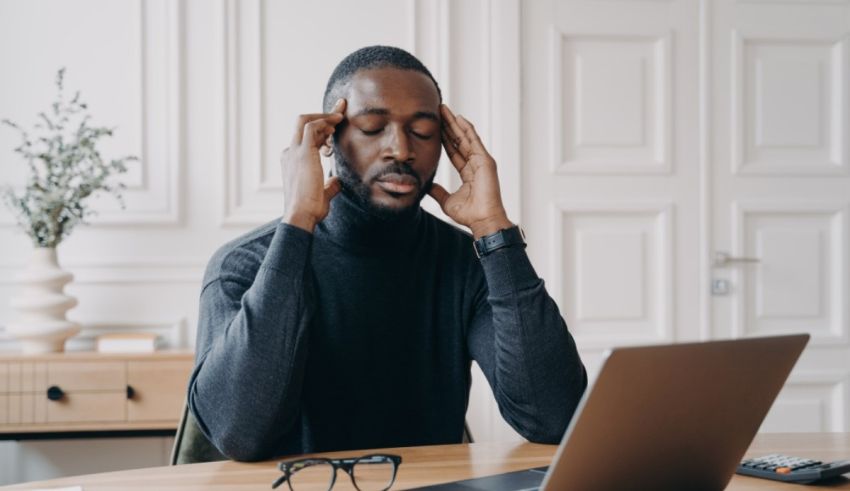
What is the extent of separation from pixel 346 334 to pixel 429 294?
6.6 inches

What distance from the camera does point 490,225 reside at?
4.89 feet

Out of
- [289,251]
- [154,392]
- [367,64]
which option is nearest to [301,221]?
[289,251]

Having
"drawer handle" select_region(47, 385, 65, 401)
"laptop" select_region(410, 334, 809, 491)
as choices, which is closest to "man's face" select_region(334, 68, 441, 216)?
"laptop" select_region(410, 334, 809, 491)

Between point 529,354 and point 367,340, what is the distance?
28 cm

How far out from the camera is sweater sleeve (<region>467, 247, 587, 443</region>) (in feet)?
4.51

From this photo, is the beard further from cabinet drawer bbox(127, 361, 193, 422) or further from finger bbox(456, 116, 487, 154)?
cabinet drawer bbox(127, 361, 193, 422)

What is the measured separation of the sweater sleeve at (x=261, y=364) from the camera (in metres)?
1.21

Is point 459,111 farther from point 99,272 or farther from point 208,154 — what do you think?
point 99,272

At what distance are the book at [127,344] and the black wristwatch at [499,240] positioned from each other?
144cm

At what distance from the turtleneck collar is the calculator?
2.14 feet

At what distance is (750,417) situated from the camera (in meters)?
0.94

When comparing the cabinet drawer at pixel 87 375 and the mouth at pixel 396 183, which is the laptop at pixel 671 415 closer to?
the mouth at pixel 396 183

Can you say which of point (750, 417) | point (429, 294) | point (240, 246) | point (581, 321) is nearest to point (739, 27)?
point (581, 321)

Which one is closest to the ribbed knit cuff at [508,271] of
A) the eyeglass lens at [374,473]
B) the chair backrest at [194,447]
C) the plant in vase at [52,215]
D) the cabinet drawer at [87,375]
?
the eyeglass lens at [374,473]
